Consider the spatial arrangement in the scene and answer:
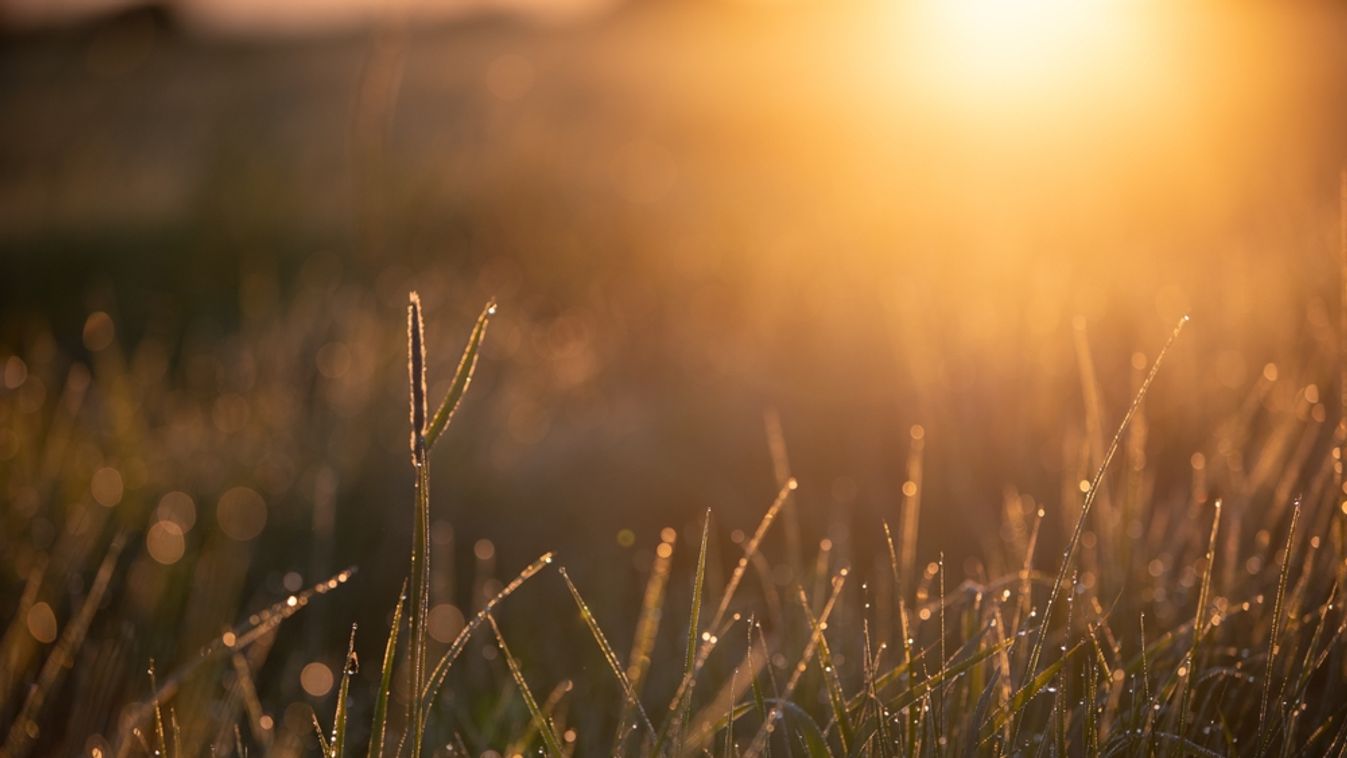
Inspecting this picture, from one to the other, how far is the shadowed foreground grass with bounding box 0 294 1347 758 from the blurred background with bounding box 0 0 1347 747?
0.04 m

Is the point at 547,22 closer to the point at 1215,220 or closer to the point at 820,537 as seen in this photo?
the point at 1215,220

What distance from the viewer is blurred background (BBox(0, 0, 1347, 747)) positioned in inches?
81.0

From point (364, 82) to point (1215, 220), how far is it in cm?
207

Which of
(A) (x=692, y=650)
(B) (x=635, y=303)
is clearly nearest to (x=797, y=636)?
(A) (x=692, y=650)

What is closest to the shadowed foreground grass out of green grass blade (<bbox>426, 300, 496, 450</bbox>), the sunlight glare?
green grass blade (<bbox>426, 300, 496, 450</bbox>)

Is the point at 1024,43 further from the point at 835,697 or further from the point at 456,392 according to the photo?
the point at 456,392

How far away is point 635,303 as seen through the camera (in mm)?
3439

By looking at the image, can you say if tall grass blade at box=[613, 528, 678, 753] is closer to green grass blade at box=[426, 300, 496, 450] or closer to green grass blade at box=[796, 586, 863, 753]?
green grass blade at box=[796, 586, 863, 753]

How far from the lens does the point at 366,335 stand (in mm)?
2699

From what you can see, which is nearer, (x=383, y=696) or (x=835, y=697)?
(x=383, y=696)

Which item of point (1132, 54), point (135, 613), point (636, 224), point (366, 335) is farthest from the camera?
point (1132, 54)

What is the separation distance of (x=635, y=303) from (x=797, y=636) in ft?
6.59

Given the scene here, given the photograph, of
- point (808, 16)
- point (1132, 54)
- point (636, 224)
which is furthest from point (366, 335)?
point (808, 16)

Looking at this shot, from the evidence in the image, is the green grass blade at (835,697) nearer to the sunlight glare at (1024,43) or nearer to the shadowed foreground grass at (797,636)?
the shadowed foreground grass at (797,636)
